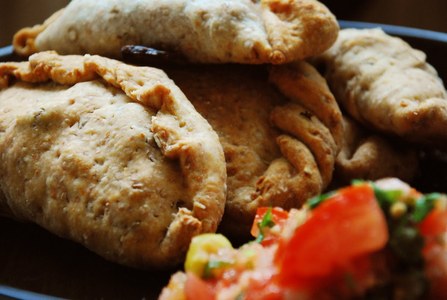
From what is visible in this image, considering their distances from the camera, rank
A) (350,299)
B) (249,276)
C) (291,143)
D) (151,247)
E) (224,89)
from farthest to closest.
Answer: (224,89)
(291,143)
(151,247)
(249,276)
(350,299)

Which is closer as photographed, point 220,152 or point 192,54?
point 220,152

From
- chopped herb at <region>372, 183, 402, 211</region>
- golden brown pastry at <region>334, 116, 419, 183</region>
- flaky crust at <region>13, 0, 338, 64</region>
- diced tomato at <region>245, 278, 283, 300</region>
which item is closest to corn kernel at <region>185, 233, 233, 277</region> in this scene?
diced tomato at <region>245, 278, 283, 300</region>

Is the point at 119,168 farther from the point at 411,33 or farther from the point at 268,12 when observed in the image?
the point at 411,33

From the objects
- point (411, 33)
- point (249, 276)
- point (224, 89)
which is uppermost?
point (249, 276)

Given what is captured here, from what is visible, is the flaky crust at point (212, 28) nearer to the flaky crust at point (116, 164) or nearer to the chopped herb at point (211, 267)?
the flaky crust at point (116, 164)

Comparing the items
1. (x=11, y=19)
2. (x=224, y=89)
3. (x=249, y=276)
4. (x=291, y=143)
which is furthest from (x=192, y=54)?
(x=11, y=19)

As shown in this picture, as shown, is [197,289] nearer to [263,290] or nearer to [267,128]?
[263,290]

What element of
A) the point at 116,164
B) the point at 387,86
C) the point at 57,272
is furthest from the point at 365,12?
the point at 57,272
